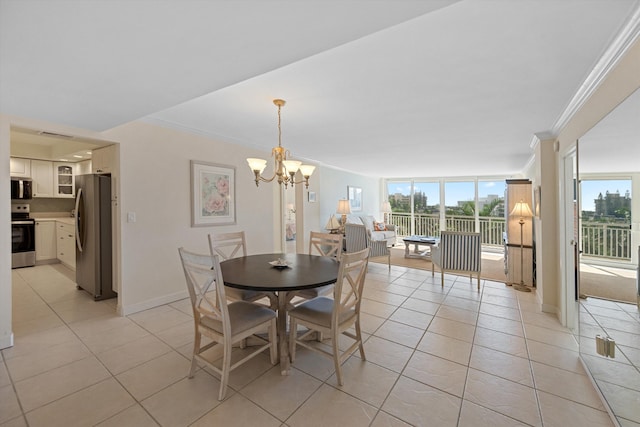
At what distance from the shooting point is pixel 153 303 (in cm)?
327

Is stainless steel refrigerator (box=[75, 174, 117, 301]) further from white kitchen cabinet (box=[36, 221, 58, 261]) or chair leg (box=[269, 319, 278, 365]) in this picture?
chair leg (box=[269, 319, 278, 365])

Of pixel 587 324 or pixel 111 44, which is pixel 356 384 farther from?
pixel 111 44

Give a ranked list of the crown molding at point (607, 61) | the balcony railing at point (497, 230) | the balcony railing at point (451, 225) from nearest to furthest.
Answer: the crown molding at point (607, 61)
the balcony railing at point (497, 230)
the balcony railing at point (451, 225)

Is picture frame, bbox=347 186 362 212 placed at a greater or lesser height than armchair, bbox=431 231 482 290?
greater

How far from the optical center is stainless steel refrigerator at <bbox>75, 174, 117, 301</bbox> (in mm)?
3432

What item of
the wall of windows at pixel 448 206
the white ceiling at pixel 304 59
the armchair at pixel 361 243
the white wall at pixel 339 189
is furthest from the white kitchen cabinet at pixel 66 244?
the wall of windows at pixel 448 206

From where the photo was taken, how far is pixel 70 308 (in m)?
3.26

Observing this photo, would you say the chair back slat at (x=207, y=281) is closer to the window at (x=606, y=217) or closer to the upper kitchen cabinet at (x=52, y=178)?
the window at (x=606, y=217)

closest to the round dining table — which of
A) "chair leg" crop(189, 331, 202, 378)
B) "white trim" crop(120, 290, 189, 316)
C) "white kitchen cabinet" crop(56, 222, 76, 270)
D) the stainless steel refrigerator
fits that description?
"chair leg" crop(189, 331, 202, 378)

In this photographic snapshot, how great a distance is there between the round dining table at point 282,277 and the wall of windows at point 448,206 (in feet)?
24.8

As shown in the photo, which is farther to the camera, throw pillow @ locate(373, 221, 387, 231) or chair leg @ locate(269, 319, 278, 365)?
throw pillow @ locate(373, 221, 387, 231)

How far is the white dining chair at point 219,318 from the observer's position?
5.73 feet

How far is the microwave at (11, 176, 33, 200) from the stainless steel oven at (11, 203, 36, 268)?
274 millimetres

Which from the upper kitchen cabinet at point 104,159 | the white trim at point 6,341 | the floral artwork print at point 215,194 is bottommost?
the white trim at point 6,341
